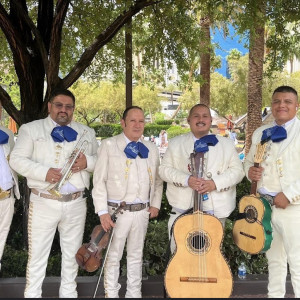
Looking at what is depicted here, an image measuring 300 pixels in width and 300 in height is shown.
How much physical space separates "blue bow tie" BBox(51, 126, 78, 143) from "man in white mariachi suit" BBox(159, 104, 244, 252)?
0.90 metres

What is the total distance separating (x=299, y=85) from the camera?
3234cm

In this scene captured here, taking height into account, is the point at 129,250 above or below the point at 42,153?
below

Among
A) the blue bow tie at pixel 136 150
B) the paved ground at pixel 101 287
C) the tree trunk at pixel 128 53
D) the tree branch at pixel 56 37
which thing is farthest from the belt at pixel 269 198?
the tree trunk at pixel 128 53

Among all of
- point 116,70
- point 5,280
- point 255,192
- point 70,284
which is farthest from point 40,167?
point 116,70

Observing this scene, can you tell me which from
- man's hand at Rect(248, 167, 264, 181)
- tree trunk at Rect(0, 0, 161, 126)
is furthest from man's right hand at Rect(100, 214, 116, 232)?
tree trunk at Rect(0, 0, 161, 126)

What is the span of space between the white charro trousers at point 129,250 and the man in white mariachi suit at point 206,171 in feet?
1.11

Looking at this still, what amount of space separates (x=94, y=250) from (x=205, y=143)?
4.62 ft

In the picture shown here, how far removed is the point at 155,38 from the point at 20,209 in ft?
12.1

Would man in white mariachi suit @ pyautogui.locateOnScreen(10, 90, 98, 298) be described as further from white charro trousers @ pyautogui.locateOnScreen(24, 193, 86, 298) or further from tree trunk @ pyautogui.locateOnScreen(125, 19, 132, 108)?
tree trunk @ pyautogui.locateOnScreen(125, 19, 132, 108)

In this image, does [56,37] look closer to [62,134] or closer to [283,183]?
[62,134]

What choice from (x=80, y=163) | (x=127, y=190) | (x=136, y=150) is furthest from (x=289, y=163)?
(x=80, y=163)

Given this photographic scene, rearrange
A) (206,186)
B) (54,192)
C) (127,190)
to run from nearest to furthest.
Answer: (206,186) < (54,192) < (127,190)

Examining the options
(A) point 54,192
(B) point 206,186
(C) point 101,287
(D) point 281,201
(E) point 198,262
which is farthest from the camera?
(C) point 101,287

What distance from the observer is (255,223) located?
11.9ft
